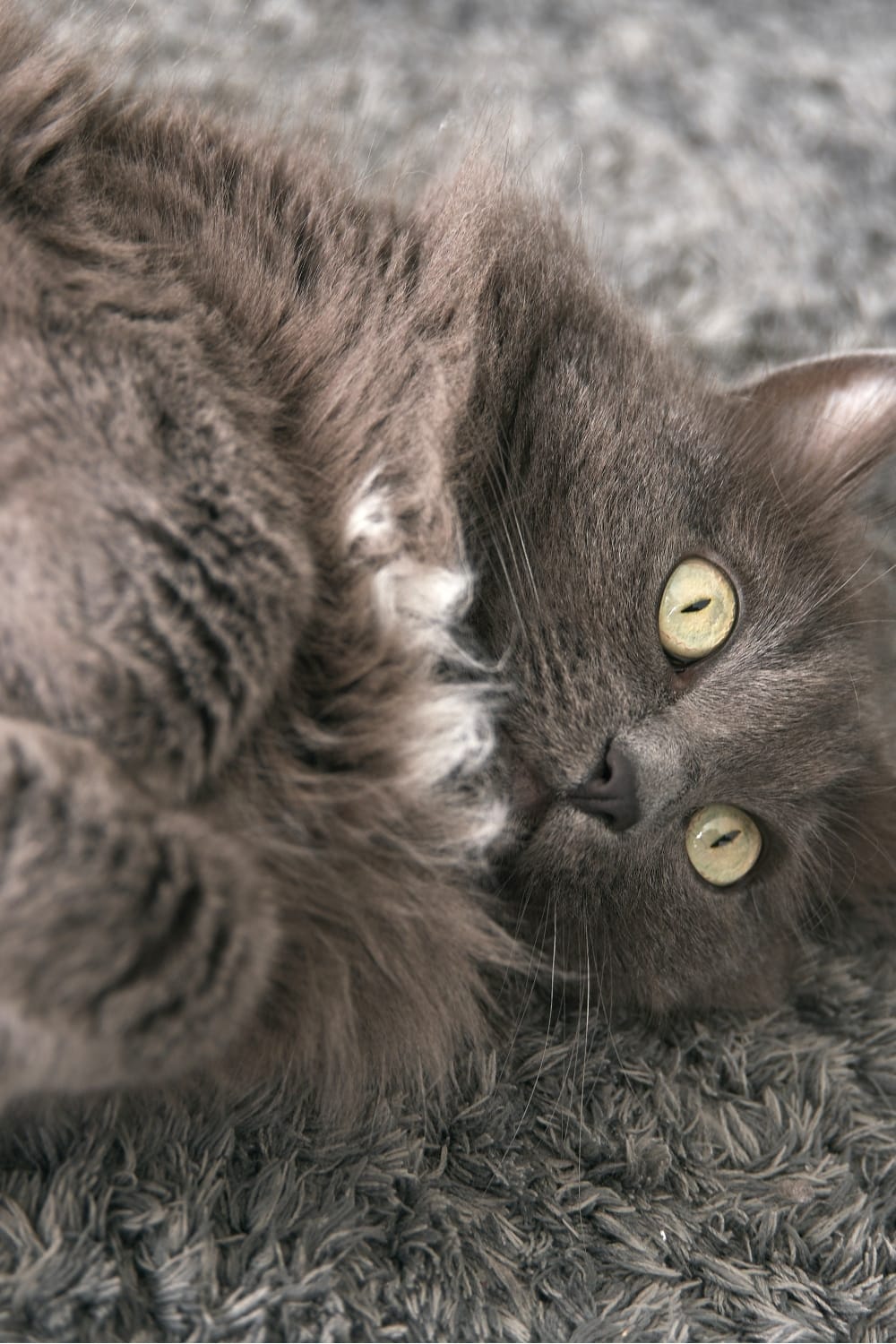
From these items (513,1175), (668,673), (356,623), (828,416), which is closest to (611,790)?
(668,673)

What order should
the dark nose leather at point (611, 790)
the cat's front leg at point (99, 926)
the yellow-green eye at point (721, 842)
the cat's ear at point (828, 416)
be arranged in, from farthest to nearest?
the cat's ear at point (828, 416) < the yellow-green eye at point (721, 842) < the dark nose leather at point (611, 790) < the cat's front leg at point (99, 926)

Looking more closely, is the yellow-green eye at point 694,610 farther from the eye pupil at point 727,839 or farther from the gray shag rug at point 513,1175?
the gray shag rug at point 513,1175

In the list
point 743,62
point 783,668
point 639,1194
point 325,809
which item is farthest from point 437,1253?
point 743,62

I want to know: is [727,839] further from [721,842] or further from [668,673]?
[668,673]

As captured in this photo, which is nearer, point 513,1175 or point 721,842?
point 513,1175

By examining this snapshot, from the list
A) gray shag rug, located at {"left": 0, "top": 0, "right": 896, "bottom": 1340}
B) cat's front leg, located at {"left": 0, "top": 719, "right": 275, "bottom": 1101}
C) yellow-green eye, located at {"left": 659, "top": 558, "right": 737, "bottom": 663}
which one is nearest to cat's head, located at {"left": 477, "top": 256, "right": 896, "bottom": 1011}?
yellow-green eye, located at {"left": 659, "top": 558, "right": 737, "bottom": 663}

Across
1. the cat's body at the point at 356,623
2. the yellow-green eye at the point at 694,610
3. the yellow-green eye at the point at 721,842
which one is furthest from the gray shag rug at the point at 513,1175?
the yellow-green eye at the point at 694,610

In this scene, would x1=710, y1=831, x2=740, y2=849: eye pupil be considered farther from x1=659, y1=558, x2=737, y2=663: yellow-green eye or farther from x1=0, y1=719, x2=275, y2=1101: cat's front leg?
x1=0, y1=719, x2=275, y2=1101: cat's front leg
